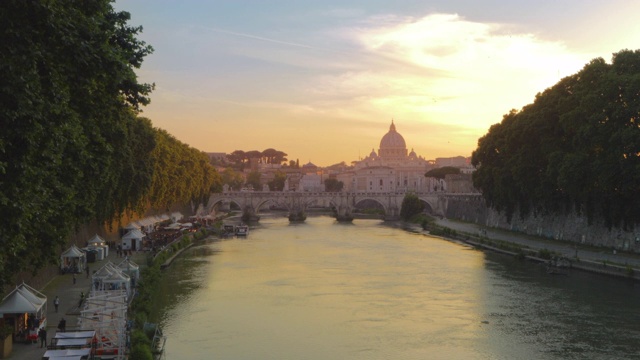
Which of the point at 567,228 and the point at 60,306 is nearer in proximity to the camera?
the point at 60,306

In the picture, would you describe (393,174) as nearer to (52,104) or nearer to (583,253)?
(583,253)

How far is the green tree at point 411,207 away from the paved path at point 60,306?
54.3 meters

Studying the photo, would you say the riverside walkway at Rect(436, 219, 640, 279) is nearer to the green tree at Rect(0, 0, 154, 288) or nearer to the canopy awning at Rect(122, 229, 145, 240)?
the canopy awning at Rect(122, 229, 145, 240)

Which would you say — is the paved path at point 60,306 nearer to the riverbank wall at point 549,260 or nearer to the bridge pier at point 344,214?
the riverbank wall at point 549,260

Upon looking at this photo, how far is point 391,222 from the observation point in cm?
8400

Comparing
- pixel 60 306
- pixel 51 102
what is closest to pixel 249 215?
A: pixel 60 306

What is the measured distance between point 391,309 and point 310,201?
212 feet

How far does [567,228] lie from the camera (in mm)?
43688

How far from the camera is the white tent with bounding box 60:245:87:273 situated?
1147 inches

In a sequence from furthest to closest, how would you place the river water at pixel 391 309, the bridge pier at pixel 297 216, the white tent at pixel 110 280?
the bridge pier at pixel 297 216
the white tent at pixel 110 280
the river water at pixel 391 309

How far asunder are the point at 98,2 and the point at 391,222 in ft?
234

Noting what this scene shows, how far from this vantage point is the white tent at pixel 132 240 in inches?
1532

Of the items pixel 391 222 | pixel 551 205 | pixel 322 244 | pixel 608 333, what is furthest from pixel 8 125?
pixel 391 222

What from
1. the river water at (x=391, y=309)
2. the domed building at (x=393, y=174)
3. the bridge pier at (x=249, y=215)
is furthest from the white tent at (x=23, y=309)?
the domed building at (x=393, y=174)
